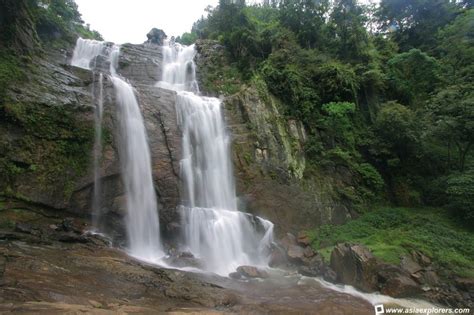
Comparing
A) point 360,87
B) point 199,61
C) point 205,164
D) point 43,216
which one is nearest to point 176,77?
point 199,61

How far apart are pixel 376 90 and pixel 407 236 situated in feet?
39.4

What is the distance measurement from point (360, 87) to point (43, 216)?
765 inches

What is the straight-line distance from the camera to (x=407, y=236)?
42.7 feet

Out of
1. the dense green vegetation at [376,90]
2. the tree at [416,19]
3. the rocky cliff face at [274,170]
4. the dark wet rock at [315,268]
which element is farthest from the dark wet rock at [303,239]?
the tree at [416,19]

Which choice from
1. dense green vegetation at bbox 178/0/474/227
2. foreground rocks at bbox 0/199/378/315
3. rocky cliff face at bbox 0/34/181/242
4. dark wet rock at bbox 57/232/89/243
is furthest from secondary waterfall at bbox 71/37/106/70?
dark wet rock at bbox 57/232/89/243

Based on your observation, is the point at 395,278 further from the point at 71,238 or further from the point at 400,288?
the point at 71,238

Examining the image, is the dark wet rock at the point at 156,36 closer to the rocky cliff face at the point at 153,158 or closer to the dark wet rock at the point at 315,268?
the rocky cliff face at the point at 153,158

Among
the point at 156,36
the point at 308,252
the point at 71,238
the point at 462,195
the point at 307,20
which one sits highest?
the point at 156,36

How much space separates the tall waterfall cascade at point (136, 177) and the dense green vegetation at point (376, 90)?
26.6 ft

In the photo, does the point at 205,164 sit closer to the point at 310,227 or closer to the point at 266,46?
the point at 310,227

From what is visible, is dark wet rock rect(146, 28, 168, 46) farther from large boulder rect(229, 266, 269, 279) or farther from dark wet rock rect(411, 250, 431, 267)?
dark wet rock rect(411, 250, 431, 267)

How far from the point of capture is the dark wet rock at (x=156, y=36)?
120 feet

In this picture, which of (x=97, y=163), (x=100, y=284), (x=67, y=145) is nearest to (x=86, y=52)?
(x=67, y=145)

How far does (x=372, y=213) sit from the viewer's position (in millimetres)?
16250
